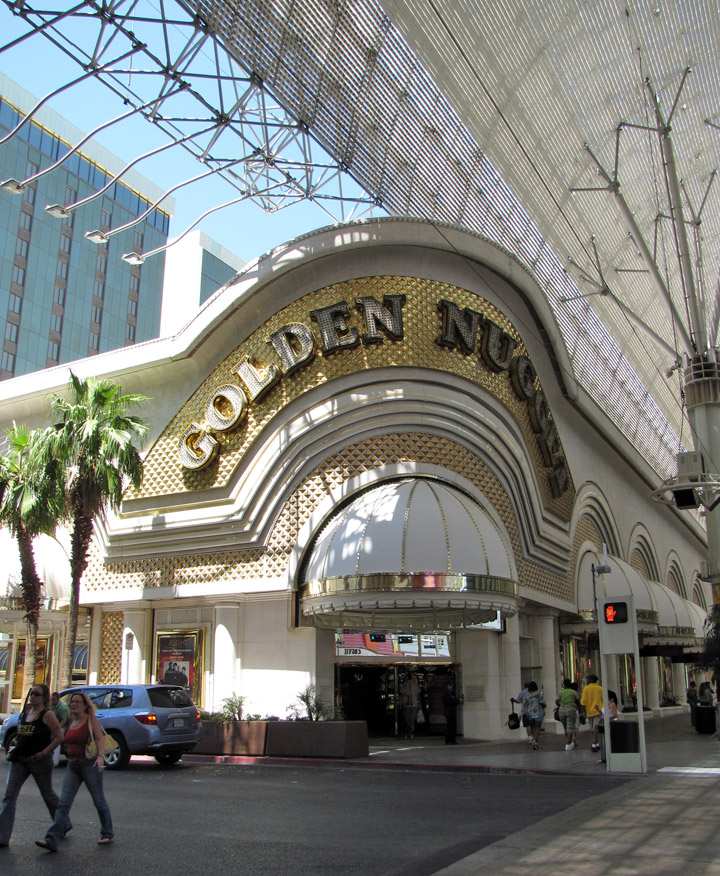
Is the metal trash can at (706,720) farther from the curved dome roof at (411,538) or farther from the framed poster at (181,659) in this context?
the framed poster at (181,659)

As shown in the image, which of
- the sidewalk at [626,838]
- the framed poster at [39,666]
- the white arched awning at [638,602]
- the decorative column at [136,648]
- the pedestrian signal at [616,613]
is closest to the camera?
the sidewalk at [626,838]

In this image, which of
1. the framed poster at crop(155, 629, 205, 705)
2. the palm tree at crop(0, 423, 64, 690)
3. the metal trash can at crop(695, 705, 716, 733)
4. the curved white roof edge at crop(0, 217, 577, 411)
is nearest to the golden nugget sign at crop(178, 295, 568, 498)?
the curved white roof edge at crop(0, 217, 577, 411)

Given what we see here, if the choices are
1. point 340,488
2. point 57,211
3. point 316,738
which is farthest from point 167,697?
point 57,211

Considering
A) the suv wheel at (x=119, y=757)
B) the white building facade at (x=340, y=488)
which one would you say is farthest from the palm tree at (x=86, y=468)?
the suv wheel at (x=119, y=757)

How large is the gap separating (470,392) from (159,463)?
9.49 meters

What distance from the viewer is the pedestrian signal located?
54.1 ft

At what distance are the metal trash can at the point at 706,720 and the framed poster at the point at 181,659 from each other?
51.5 ft

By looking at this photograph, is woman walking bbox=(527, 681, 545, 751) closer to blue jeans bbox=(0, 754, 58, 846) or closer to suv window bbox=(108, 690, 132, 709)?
suv window bbox=(108, 690, 132, 709)

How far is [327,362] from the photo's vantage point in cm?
2350

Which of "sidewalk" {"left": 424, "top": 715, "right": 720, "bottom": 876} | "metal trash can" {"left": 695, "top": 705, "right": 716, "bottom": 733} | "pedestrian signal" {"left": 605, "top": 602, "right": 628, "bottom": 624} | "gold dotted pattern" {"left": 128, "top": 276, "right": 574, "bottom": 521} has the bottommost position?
"metal trash can" {"left": 695, "top": 705, "right": 716, "bottom": 733}

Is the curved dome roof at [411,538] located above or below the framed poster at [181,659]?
above

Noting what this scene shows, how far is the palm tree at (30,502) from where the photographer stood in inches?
909

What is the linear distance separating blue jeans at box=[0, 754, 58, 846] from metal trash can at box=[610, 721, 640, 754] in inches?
416

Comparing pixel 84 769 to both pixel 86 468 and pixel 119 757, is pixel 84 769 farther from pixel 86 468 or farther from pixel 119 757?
pixel 86 468
